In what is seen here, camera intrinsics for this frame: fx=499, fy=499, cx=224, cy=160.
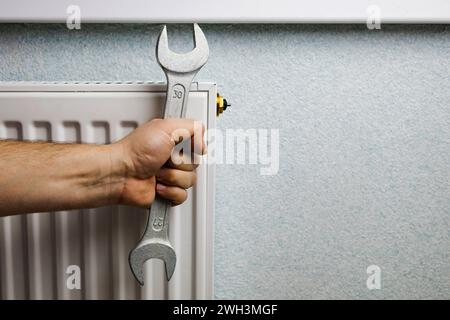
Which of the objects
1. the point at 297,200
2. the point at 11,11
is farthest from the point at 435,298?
the point at 11,11

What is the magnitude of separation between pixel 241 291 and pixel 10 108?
462 millimetres

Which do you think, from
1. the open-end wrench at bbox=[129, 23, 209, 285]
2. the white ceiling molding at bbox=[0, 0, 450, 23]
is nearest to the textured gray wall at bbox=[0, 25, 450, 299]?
the white ceiling molding at bbox=[0, 0, 450, 23]

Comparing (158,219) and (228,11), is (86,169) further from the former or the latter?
(228,11)

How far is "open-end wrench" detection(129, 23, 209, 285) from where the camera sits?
24.0 inches

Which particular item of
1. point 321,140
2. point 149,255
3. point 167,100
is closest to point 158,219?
point 149,255

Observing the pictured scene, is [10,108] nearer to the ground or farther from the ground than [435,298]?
farther from the ground

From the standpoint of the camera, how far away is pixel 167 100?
62cm

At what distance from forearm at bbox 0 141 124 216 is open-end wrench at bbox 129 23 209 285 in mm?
75

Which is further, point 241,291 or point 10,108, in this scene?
point 241,291

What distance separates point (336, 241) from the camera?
0.83 m

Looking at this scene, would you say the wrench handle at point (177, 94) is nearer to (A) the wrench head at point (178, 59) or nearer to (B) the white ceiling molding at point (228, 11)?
(A) the wrench head at point (178, 59)

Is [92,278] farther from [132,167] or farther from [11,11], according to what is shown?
[11,11]

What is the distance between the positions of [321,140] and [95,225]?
37cm

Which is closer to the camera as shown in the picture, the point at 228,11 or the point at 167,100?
the point at 167,100
